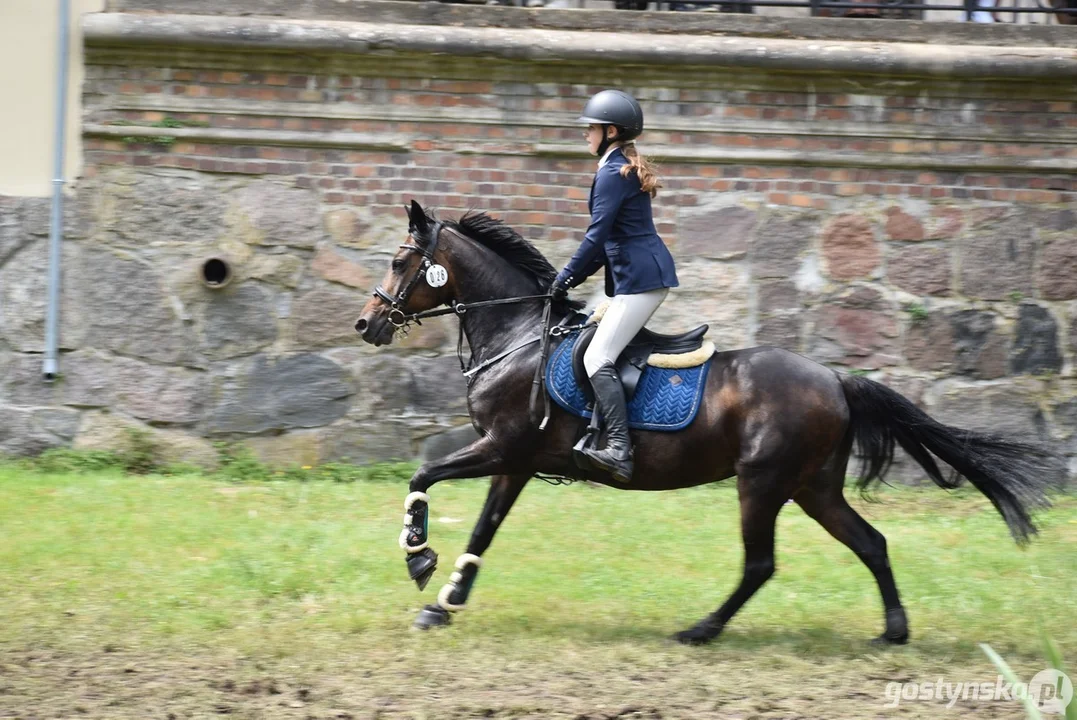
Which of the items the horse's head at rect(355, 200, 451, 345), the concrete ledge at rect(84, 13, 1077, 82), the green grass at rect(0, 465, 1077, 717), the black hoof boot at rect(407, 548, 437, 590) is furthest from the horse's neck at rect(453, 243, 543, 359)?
the concrete ledge at rect(84, 13, 1077, 82)

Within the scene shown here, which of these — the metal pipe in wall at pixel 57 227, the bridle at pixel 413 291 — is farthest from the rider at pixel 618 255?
the metal pipe in wall at pixel 57 227

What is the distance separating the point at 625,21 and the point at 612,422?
404cm

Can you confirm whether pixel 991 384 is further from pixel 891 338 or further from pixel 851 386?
pixel 851 386

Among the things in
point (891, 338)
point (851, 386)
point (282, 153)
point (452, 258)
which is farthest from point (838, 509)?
point (282, 153)

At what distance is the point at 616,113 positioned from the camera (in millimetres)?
5539

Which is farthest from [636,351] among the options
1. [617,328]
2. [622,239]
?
[622,239]

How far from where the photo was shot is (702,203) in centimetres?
848

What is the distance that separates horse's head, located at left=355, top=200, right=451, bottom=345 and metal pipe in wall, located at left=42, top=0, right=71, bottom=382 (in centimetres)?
351

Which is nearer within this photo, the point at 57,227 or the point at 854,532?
the point at 854,532

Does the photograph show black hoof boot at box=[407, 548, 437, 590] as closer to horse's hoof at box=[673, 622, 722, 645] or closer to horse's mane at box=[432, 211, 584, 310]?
horse's hoof at box=[673, 622, 722, 645]

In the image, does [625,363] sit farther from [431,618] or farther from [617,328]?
[431,618]

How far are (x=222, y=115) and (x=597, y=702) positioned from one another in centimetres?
542

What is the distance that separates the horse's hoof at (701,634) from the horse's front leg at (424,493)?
1.21 meters

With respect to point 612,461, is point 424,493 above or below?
below
